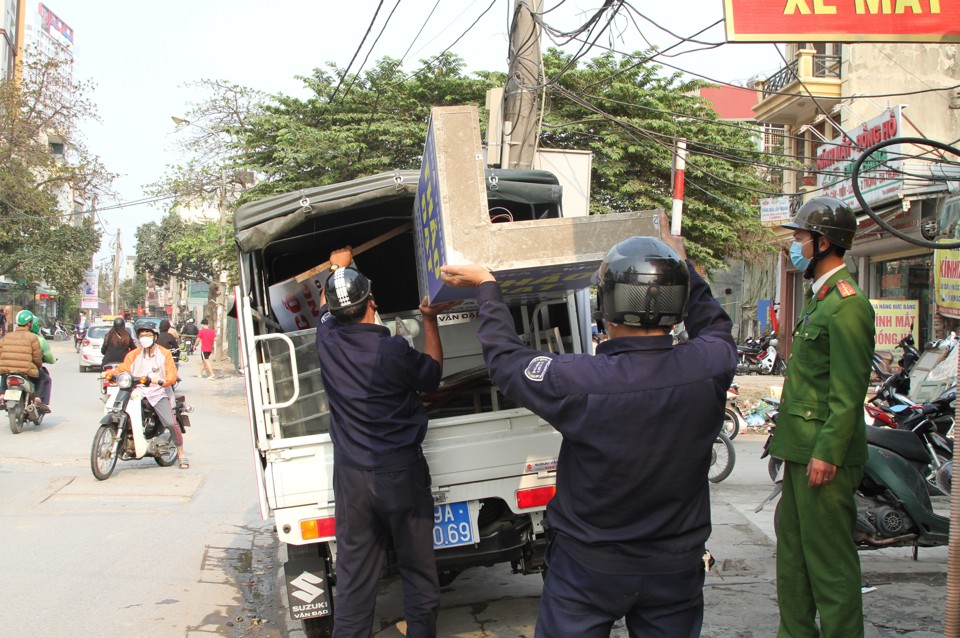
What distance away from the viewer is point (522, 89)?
28.7ft

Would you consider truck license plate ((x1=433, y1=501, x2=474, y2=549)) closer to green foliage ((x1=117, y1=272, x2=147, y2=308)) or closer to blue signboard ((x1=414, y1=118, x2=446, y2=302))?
blue signboard ((x1=414, y1=118, x2=446, y2=302))

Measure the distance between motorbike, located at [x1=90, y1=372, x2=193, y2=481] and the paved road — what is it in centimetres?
25

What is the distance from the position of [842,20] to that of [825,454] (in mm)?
2175

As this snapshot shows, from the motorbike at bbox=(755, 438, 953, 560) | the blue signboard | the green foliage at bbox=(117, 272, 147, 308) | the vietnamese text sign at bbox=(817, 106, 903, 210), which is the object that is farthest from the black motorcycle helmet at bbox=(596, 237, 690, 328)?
the green foliage at bbox=(117, 272, 147, 308)

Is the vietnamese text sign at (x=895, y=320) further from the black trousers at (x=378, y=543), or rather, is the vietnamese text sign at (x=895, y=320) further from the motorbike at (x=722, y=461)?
the black trousers at (x=378, y=543)

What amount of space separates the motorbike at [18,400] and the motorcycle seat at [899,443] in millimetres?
11172

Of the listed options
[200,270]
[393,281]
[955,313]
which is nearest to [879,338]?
[955,313]

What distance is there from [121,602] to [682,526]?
13.1 feet

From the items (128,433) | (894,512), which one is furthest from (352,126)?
(894,512)

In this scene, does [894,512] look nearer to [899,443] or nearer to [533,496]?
[899,443]

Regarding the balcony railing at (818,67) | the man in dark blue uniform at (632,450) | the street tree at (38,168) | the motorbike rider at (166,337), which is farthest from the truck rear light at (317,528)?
the street tree at (38,168)

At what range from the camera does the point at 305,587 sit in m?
3.99

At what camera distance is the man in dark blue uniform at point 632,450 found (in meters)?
2.28

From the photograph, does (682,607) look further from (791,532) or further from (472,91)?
(472,91)
